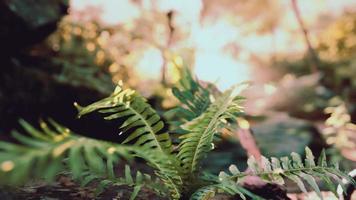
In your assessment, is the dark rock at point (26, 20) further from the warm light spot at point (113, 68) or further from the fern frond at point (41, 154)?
the fern frond at point (41, 154)

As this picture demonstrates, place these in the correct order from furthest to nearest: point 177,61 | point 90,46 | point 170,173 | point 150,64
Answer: point 150,64
point 90,46
point 177,61
point 170,173

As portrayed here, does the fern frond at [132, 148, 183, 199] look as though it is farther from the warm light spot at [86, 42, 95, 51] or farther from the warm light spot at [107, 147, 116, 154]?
the warm light spot at [86, 42, 95, 51]

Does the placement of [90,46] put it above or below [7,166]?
above

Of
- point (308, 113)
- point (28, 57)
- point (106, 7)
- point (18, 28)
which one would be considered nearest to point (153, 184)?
point (18, 28)

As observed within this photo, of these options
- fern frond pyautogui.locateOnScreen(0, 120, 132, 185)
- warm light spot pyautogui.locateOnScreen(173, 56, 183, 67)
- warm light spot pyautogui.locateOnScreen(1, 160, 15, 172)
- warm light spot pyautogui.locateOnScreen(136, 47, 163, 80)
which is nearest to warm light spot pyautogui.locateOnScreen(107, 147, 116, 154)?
fern frond pyautogui.locateOnScreen(0, 120, 132, 185)

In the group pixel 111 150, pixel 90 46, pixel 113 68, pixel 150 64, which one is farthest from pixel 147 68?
pixel 111 150

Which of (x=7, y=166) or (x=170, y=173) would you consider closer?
(x=7, y=166)

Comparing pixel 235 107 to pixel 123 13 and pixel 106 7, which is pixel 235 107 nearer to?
pixel 106 7

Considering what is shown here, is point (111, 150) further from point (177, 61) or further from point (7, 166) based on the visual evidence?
point (177, 61)
